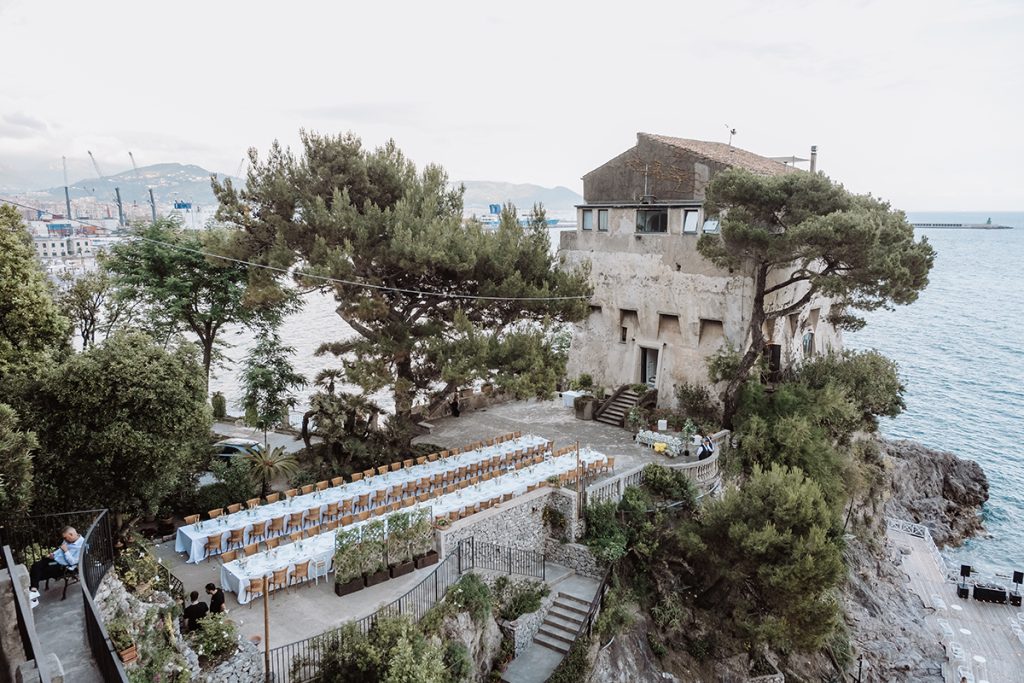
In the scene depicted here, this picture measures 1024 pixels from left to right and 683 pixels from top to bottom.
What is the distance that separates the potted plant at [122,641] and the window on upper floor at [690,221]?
22.9 meters

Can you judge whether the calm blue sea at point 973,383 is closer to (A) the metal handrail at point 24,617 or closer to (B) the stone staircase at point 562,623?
(B) the stone staircase at point 562,623

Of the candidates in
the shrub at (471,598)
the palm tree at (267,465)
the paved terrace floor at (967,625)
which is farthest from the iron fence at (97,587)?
the paved terrace floor at (967,625)

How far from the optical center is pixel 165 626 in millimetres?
12133

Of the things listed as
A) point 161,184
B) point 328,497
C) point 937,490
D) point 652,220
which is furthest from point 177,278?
point 161,184

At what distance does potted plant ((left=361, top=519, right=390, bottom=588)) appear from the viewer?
15.6 m

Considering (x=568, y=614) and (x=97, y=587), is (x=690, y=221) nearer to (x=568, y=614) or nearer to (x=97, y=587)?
(x=568, y=614)

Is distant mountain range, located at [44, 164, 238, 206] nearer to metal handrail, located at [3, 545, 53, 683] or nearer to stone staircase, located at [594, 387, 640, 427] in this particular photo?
stone staircase, located at [594, 387, 640, 427]

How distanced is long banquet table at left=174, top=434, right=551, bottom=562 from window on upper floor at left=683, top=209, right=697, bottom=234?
1043 cm

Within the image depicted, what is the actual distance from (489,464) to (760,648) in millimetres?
9921

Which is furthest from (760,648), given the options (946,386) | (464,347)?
(946,386)

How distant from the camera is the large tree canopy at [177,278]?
28625mm

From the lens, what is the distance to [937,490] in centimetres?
4066

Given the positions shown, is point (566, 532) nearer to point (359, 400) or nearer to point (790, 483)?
point (790, 483)

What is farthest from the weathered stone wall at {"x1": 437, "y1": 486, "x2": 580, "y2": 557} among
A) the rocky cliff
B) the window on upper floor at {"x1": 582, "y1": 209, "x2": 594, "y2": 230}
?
the window on upper floor at {"x1": 582, "y1": 209, "x2": 594, "y2": 230}
